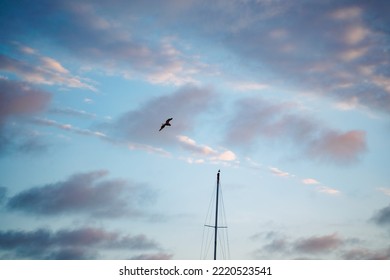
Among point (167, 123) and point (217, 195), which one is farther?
point (217, 195)
